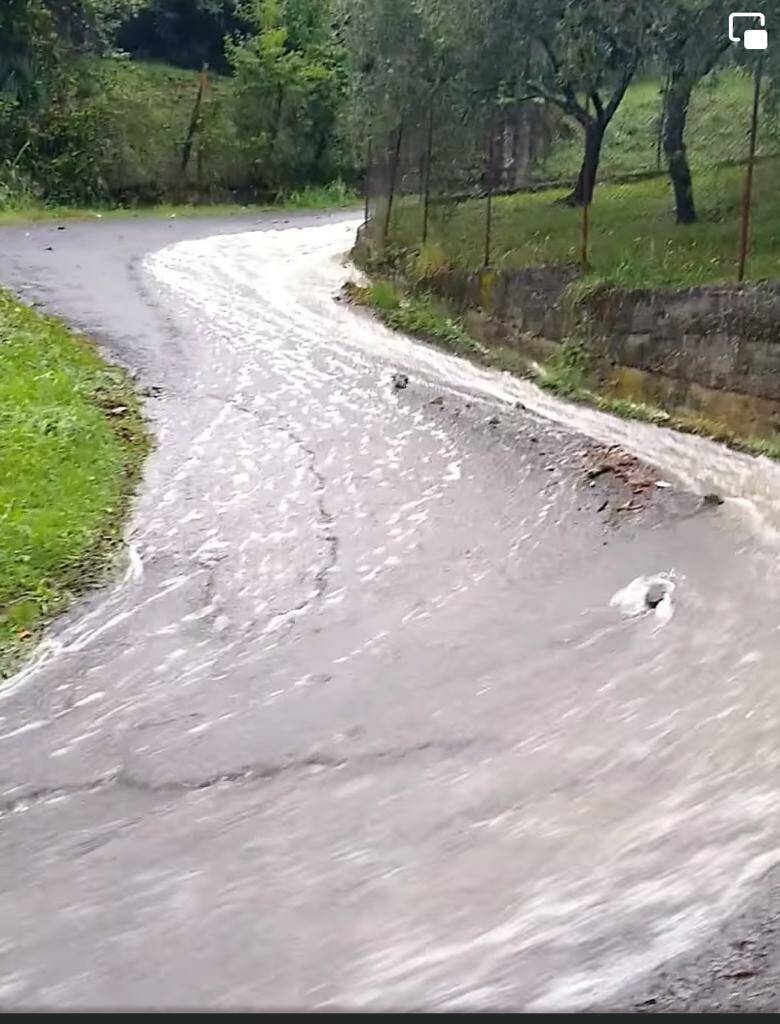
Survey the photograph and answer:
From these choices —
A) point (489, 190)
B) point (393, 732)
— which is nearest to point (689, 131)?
point (489, 190)

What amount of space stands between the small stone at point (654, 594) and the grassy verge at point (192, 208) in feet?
64.2

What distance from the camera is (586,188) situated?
17656 millimetres

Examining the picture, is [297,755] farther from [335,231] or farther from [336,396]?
[335,231]

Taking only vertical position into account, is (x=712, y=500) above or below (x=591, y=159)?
below

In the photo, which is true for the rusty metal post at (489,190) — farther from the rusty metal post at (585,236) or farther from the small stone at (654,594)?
the small stone at (654,594)

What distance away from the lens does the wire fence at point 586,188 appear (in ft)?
48.1

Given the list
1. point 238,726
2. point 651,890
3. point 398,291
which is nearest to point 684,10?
point 398,291

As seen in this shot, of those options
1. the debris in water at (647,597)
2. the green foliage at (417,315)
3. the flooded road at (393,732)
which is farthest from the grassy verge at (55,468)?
the green foliage at (417,315)

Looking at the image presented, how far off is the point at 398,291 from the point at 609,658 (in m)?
11.3

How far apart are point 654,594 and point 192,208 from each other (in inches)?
959

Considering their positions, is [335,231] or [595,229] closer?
[595,229]

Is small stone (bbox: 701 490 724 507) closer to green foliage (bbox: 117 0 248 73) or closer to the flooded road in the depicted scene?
the flooded road

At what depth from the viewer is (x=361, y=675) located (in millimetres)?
7160

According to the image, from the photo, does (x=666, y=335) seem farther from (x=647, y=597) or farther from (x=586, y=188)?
(x=647, y=597)
